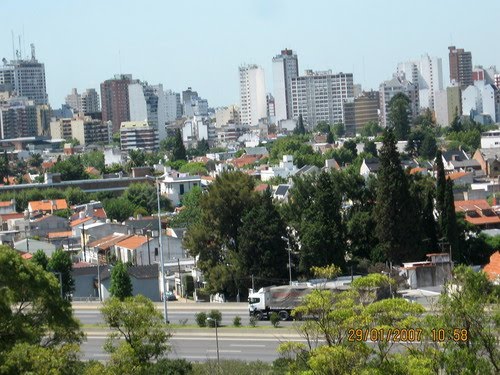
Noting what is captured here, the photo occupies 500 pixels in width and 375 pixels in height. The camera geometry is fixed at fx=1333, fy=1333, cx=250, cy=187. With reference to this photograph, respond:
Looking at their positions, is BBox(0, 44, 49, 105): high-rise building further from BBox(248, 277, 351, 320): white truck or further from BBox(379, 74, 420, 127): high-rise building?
BBox(248, 277, 351, 320): white truck

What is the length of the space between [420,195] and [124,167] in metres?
56.5

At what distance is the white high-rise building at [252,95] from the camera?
19150 cm

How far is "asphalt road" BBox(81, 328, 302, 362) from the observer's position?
1024 inches

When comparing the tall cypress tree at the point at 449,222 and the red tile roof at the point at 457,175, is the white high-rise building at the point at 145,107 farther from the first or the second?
the tall cypress tree at the point at 449,222

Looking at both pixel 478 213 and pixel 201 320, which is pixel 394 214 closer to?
pixel 201 320

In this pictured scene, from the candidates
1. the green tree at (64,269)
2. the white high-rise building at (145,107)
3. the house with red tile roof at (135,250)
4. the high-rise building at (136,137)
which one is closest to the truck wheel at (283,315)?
the green tree at (64,269)

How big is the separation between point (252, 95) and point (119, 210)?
5106 inches

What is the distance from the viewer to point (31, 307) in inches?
808

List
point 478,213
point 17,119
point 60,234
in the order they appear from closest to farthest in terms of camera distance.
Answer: point 478,213
point 60,234
point 17,119

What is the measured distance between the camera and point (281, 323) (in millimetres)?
30047

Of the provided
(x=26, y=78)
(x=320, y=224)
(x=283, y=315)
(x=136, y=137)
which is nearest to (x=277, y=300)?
(x=283, y=315)

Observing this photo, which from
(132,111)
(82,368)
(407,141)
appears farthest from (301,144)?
(82,368)

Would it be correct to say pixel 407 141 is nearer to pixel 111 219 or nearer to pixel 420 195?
pixel 111 219

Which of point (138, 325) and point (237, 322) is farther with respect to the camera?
point (237, 322)
